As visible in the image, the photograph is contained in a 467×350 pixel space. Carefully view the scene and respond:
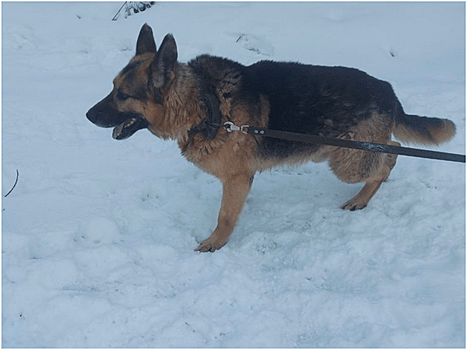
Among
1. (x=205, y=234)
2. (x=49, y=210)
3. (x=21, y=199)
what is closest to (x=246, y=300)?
(x=205, y=234)

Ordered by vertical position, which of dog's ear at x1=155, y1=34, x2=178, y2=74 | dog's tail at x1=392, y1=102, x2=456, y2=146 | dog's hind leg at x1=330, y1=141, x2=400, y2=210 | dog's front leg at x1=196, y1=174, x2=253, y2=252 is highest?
dog's ear at x1=155, y1=34, x2=178, y2=74

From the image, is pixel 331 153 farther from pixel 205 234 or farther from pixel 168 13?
pixel 168 13

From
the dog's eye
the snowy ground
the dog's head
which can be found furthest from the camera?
the dog's eye

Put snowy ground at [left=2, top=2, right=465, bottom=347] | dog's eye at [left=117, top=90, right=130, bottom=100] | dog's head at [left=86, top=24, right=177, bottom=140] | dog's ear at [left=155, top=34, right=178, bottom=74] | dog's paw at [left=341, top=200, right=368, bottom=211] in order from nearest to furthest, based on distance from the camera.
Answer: snowy ground at [left=2, top=2, right=465, bottom=347], dog's ear at [left=155, top=34, right=178, bottom=74], dog's head at [left=86, top=24, right=177, bottom=140], dog's eye at [left=117, top=90, right=130, bottom=100], dog's paw at [left=341, top=200, right=368, bottom=211]

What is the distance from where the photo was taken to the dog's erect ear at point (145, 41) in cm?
365

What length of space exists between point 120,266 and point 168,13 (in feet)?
21.6

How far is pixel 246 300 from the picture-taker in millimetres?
3082

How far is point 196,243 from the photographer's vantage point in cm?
380

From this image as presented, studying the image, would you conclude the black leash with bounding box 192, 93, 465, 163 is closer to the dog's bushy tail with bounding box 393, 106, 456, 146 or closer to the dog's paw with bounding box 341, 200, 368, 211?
the dog's bushy tail with bounding box 393, 106, 456, 146

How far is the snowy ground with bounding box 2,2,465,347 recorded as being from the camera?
9.21 ft

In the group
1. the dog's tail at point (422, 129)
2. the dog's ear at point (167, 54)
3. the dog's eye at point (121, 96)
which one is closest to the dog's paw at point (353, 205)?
the dog's tail at point (422, 129)

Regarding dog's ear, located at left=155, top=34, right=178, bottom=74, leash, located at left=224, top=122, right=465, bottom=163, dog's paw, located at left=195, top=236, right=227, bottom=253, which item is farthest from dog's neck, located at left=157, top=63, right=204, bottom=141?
dog's paw, located at left=195, top=236, right=227, bottom=253

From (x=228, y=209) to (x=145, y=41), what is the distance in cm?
165

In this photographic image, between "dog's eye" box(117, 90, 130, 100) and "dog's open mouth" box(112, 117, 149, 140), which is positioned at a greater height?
"dog's eye" box(117, 90, 130, 100)
